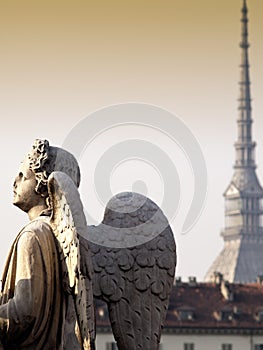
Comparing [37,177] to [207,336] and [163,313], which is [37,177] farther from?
[207,336]

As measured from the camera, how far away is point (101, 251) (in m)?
14.7

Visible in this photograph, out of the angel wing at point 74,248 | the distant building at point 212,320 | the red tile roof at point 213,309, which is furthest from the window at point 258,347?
the angel wing at point 74,248

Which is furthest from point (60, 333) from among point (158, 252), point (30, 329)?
point (158, 252)

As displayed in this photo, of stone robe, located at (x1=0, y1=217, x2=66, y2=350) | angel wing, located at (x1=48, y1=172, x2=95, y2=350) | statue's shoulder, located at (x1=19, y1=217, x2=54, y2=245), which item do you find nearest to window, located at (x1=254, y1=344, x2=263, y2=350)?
stone robe, located at (x1=0, y1=217, x2=66, y2=350)

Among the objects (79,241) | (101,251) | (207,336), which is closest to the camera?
(79,241)

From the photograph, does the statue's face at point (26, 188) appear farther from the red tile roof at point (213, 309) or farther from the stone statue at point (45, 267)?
the red tile roof at point (213, 309)

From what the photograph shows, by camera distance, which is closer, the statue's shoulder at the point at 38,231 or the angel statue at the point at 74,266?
the angel statue at the point at 74,266

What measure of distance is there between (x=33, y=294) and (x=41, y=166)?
3.16ft

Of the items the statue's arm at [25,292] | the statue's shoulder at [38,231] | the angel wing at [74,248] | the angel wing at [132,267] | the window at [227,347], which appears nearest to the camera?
the angel wing at [74,248]

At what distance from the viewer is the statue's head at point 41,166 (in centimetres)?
1432

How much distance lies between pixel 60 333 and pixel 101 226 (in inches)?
38.0

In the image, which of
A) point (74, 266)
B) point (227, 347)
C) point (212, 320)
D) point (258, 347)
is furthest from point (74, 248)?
point (258, 347)

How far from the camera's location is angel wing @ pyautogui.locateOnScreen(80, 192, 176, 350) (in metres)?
14.7

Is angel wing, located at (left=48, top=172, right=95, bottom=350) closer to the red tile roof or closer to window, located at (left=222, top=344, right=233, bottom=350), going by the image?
the red tile roof
